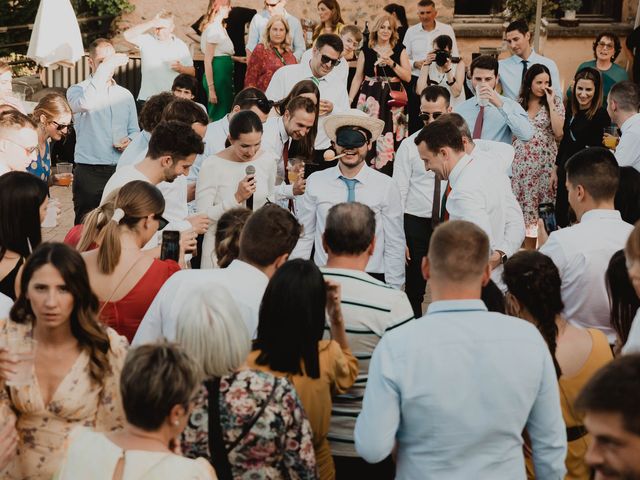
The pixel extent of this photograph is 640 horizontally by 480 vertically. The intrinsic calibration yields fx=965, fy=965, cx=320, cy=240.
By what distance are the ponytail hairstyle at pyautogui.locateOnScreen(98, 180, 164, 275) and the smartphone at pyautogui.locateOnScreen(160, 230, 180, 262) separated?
0.20 meters

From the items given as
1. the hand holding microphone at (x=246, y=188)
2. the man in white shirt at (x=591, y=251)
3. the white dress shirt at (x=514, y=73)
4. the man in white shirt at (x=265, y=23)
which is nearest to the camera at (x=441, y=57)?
the white dress shirt at (x=514, y=73)

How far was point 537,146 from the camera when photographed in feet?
26.7

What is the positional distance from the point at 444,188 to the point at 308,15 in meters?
8.75

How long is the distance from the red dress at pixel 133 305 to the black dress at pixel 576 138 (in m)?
4.71

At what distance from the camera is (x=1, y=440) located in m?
3.11

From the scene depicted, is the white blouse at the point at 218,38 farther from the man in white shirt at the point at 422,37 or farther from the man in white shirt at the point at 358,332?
the man in white shirt at the point at 358,332

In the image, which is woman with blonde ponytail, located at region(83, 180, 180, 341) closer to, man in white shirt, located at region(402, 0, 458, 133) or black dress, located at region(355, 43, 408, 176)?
black dress, located at region(355, 43, 408, 176)

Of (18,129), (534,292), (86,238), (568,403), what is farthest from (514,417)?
(18,129)

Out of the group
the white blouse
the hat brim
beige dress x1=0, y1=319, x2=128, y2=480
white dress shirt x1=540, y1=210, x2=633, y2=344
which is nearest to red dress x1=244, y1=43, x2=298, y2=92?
the white blouse

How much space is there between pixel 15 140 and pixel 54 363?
303 centimetres

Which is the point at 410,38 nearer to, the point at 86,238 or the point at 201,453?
the point at 86,238

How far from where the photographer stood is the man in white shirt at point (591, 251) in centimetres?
462

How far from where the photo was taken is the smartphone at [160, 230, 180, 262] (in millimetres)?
4723

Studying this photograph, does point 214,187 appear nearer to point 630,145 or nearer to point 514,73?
point 630,145
